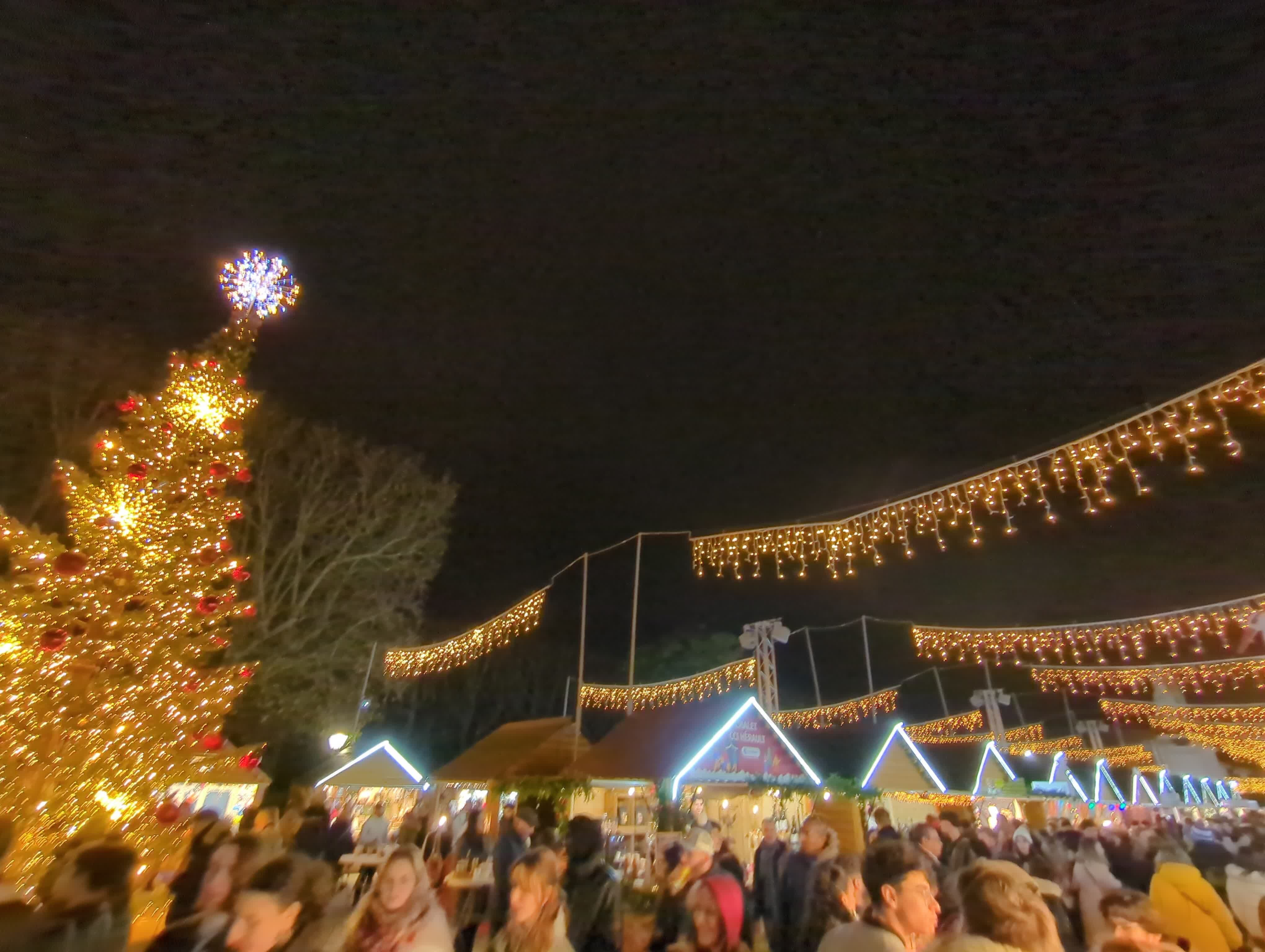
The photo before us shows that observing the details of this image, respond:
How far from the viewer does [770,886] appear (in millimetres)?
6023

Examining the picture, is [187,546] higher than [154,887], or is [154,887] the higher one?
[187,546]

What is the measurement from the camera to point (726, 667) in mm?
17922

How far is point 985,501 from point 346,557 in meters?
12.0

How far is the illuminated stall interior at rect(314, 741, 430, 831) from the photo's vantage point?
17109 millimetres

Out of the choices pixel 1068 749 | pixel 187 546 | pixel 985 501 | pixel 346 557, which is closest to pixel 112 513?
pixel 187 546

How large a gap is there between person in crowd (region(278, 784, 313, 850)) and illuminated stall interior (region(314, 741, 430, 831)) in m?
7.45

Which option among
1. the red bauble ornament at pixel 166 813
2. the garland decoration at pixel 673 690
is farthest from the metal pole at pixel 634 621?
the red bauble ornament at pixel 166 813

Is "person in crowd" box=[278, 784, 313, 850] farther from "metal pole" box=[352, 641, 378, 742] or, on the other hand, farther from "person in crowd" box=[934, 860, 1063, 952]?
"person in crowd" box=[934, 860, 1063, 952]

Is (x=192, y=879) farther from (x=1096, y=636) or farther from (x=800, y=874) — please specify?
(x=1096, y=636)

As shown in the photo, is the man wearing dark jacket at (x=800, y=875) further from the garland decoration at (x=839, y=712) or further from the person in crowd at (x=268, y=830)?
the garland decoration at (x=839, y=712)

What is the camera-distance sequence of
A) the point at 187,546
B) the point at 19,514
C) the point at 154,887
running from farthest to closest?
the point at 19,514 < the point at 187,546 < the point at 154,887

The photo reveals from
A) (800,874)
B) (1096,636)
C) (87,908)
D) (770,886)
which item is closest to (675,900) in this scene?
(800,874)

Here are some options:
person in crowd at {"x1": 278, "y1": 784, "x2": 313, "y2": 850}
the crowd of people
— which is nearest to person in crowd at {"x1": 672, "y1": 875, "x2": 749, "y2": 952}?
the crowd of people

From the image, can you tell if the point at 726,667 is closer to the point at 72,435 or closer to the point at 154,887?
the point at 154,887
